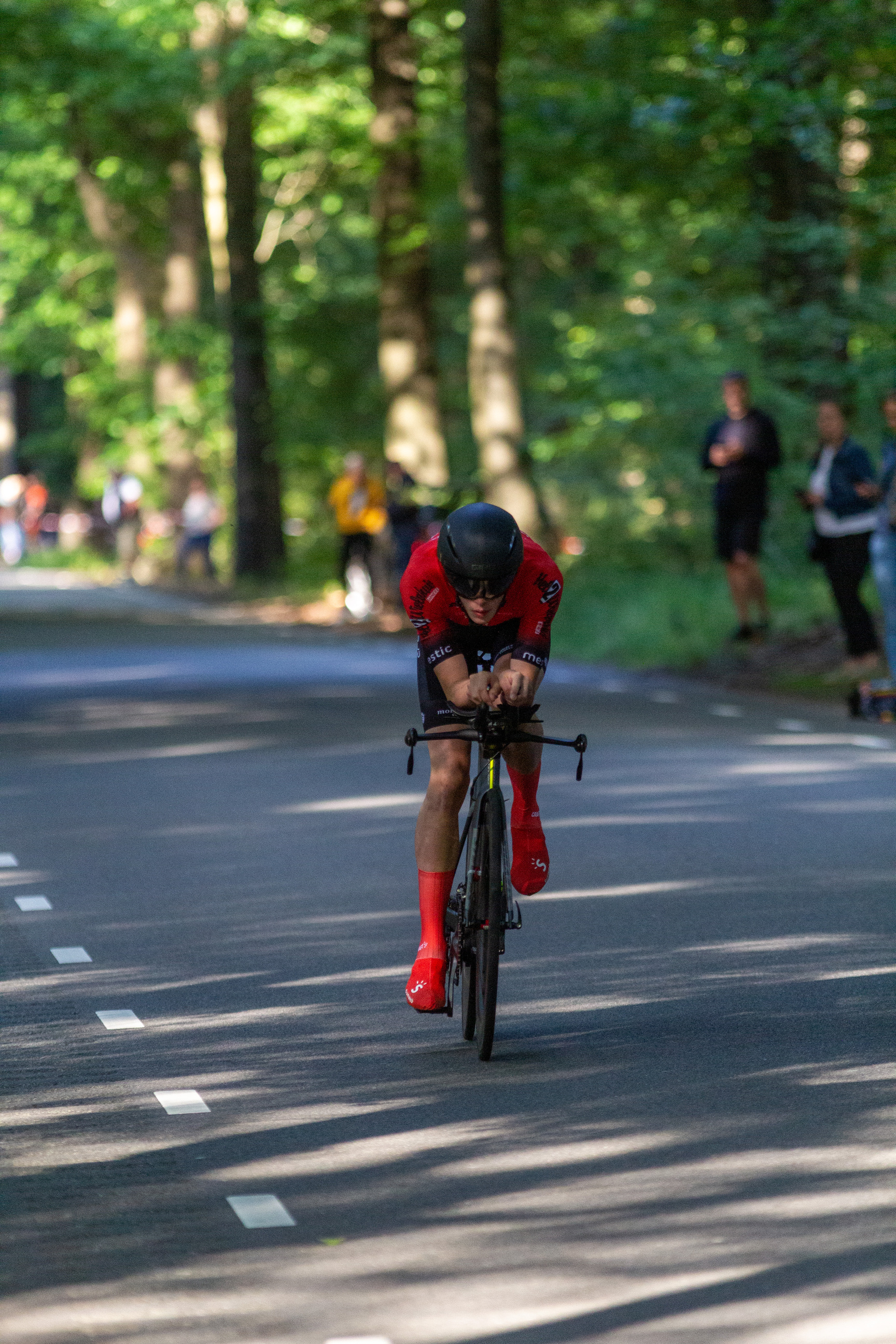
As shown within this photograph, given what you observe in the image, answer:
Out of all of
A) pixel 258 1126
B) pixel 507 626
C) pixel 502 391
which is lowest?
pixel 258 1126

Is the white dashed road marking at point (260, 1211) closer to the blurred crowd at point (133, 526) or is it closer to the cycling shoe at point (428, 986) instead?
the cycling shoe at point (428, 986)

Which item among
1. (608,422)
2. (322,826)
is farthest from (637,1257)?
(608,422)

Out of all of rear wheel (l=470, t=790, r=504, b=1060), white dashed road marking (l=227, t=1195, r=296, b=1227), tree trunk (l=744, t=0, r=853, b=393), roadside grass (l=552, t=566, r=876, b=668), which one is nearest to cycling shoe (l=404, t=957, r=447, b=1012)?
rear wheel (l=470, t=790, r=504, b=1060)

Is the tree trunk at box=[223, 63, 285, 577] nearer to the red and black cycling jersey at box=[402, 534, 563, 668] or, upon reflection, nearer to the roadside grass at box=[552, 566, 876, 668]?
the roadside grass at box=[552, 566, 876, 668]

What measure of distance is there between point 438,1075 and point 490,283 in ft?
68.3

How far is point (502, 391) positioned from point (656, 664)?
6.24 metres

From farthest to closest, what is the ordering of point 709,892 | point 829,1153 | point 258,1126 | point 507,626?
point 709,892 → point 507,626 → point 258,1126 → point 829,1153

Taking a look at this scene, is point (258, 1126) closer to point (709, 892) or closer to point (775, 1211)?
point (775, 1211)

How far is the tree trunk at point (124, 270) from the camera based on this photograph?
1785 inches

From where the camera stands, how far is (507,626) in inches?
289

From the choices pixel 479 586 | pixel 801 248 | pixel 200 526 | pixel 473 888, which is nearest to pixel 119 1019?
pixel 473 888

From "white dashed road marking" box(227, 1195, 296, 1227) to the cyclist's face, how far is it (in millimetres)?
2091

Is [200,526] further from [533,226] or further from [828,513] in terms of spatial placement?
[828,513]

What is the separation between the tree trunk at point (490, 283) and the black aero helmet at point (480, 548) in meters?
19.4
